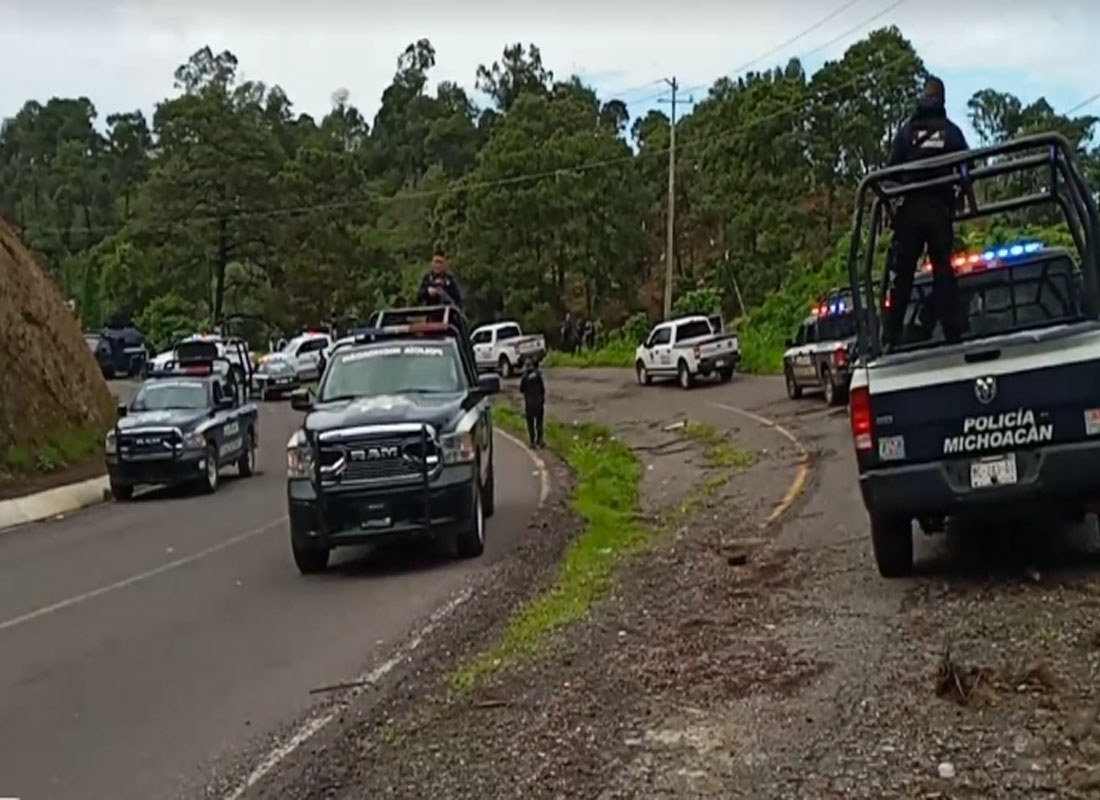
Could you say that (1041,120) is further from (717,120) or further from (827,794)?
(827,794)

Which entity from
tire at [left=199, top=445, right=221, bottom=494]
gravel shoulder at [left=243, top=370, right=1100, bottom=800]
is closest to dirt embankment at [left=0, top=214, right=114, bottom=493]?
tire at [left=199, top=445, right=221, bottom=494]

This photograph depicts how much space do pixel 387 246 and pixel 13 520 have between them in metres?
61.2

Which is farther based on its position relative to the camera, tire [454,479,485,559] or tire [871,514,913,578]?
tire [454,479,485,559]

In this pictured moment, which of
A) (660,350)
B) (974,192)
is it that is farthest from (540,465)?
(660,350)

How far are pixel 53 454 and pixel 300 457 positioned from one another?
61.5 feet

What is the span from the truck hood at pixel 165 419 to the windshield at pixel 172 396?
0.24 meters

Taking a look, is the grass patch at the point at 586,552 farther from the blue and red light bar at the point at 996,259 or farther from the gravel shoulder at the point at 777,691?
the blue and red light bar at the point at 996,259

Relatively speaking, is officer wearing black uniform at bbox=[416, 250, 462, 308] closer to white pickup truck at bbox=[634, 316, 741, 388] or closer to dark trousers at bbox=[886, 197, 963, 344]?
dark trousers at bbox=[886, 197, 963, 344]

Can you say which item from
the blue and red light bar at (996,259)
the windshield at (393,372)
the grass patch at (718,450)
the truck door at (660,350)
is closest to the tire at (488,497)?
the windshield at (393,372)

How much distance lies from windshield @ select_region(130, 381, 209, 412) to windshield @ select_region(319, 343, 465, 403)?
1219 centimetres

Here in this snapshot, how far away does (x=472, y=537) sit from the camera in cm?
1620

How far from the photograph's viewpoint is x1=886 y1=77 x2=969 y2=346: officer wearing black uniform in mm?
11781

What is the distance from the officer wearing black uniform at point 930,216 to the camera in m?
11.8

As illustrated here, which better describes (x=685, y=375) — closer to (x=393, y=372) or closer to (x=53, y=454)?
(x=53, y=454)
